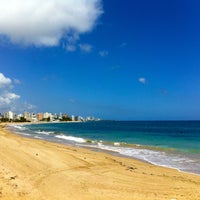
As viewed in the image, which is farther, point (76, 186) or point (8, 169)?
point (8, 169)

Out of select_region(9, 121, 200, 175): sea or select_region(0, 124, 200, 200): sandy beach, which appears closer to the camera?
select_region(0, 124, 200, 200): sandy beach

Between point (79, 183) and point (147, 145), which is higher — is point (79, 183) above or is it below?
above

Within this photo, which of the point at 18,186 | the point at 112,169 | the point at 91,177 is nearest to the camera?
the point at 18,186

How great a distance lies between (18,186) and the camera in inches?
454

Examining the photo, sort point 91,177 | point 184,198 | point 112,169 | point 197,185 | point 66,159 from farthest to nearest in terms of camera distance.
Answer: point 66,159 → point 112,169 → point 91,177 → point 197,185 → point 184,198

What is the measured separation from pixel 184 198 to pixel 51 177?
19.3 feet

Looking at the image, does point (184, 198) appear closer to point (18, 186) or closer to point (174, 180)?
point (174, 180)

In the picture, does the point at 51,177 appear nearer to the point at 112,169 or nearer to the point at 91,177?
the point at 91,177

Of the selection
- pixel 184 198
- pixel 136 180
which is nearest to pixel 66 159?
pixel 136 180

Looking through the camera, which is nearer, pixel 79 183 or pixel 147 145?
pixel 79 183

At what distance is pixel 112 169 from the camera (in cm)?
1658

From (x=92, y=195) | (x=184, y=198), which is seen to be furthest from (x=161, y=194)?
(x=92, y=195)

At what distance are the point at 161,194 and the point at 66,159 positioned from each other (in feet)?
29.7

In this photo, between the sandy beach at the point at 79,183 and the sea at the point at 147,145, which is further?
the sea at the point at 147,145
